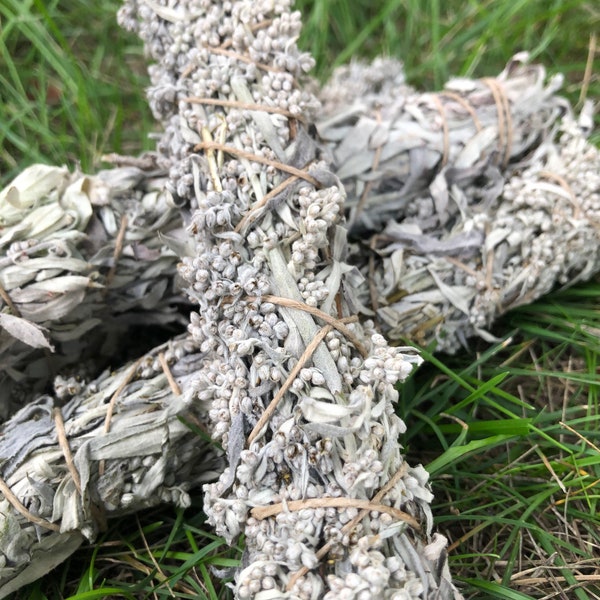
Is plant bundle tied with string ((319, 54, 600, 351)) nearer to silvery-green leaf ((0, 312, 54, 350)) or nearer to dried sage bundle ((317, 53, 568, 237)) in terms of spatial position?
dried sage bundle ((317, 53, 568, 237))

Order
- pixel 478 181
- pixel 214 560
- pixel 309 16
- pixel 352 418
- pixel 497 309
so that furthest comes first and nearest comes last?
pixel 309 16
pixel 478 181
pixel 497 309
pixel 214 560
pixel 352 418

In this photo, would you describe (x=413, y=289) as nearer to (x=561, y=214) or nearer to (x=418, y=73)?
(x=561, y=214)

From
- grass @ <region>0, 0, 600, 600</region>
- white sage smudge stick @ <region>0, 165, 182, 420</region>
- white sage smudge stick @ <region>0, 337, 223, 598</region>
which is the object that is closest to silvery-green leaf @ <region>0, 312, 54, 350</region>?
white sage smudge stick @ <region>0, 165, 182, 420</region>

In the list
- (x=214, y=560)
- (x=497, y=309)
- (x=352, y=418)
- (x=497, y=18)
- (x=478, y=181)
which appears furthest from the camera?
(x=497, y=18)

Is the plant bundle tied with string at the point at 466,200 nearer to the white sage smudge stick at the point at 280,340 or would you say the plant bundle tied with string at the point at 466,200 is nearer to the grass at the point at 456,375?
the grass at the point at 456,375

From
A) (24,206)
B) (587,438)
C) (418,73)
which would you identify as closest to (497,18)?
(418,73)

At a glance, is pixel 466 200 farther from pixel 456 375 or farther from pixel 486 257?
pixel 456 375
